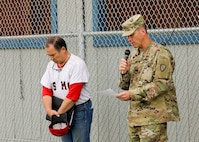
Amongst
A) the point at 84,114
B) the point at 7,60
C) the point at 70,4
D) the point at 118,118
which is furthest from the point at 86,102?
the point at 7,60

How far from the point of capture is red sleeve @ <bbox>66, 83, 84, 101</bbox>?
6.68 m

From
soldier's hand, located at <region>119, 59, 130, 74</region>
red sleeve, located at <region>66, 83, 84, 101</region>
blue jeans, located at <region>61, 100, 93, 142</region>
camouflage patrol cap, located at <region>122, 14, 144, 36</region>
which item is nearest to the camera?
camouflage patrol cap, located at <region>122, 14, 144, 36</region>

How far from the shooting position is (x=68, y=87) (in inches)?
267

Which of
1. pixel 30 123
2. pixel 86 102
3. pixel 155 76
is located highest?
pixel 155 76

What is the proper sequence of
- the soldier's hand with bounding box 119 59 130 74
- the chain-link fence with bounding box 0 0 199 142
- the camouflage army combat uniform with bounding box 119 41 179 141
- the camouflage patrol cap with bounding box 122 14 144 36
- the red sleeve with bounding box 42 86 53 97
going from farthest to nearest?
the chain-link fence with bounding box 0 0 199 142 → the red sleeve with bounding box 42 86 53 97 → the soldier's hand with bounding box 119 59 130 74 → the camouflage patrol cap with bounding box 122 14 144 36 → the camouflage army combat uniform with bounding box 119 41 179 141

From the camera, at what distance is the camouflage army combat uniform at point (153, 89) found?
5754 mm

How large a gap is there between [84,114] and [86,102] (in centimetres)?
14

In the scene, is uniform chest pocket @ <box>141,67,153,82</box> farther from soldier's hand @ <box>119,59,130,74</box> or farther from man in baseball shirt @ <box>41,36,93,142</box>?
man in baseball shirt @ <box>41,36,93,142</box>

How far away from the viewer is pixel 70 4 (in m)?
8.32

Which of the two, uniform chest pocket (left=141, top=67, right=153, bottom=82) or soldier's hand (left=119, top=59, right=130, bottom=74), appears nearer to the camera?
uniform chest pocket (left=141, top=67, right=153, bottom=82)

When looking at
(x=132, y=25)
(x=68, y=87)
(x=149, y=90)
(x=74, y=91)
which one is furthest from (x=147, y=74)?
(x=68, y=87)

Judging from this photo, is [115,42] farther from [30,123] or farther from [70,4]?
[30,123]

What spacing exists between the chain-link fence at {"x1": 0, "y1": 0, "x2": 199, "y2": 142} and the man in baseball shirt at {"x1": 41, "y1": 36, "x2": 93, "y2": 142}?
0.95 meters

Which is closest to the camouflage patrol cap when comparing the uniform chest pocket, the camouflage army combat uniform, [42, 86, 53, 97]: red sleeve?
the camouflage army combat uniform
